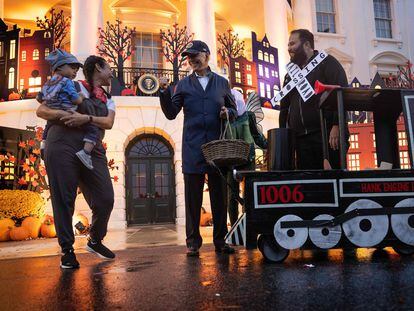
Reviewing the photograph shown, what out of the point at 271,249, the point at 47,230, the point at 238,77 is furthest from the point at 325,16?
the point at 271,249

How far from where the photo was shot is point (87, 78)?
3916mm

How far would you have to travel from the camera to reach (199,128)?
4129 millimetres

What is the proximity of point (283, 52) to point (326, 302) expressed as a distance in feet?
55.0

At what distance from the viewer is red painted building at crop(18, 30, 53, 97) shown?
49.0 ft

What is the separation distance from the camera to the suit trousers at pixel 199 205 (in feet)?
13.1

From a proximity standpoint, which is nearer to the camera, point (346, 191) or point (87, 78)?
point (346, 191)

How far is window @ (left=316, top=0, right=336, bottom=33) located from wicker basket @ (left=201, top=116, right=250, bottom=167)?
20.1m

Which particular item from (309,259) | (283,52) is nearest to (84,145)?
(309,259)

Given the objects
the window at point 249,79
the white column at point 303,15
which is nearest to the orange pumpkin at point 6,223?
the window at point 249,79

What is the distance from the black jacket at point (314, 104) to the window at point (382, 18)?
21.2 m

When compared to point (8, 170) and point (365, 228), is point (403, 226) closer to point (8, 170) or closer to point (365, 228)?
point (365, 228)

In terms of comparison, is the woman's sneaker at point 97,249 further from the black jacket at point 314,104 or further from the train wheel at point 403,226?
the train wheel at point 403,226

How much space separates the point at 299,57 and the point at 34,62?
13.1m

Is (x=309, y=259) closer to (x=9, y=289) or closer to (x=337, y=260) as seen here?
(x=337, y=260)
